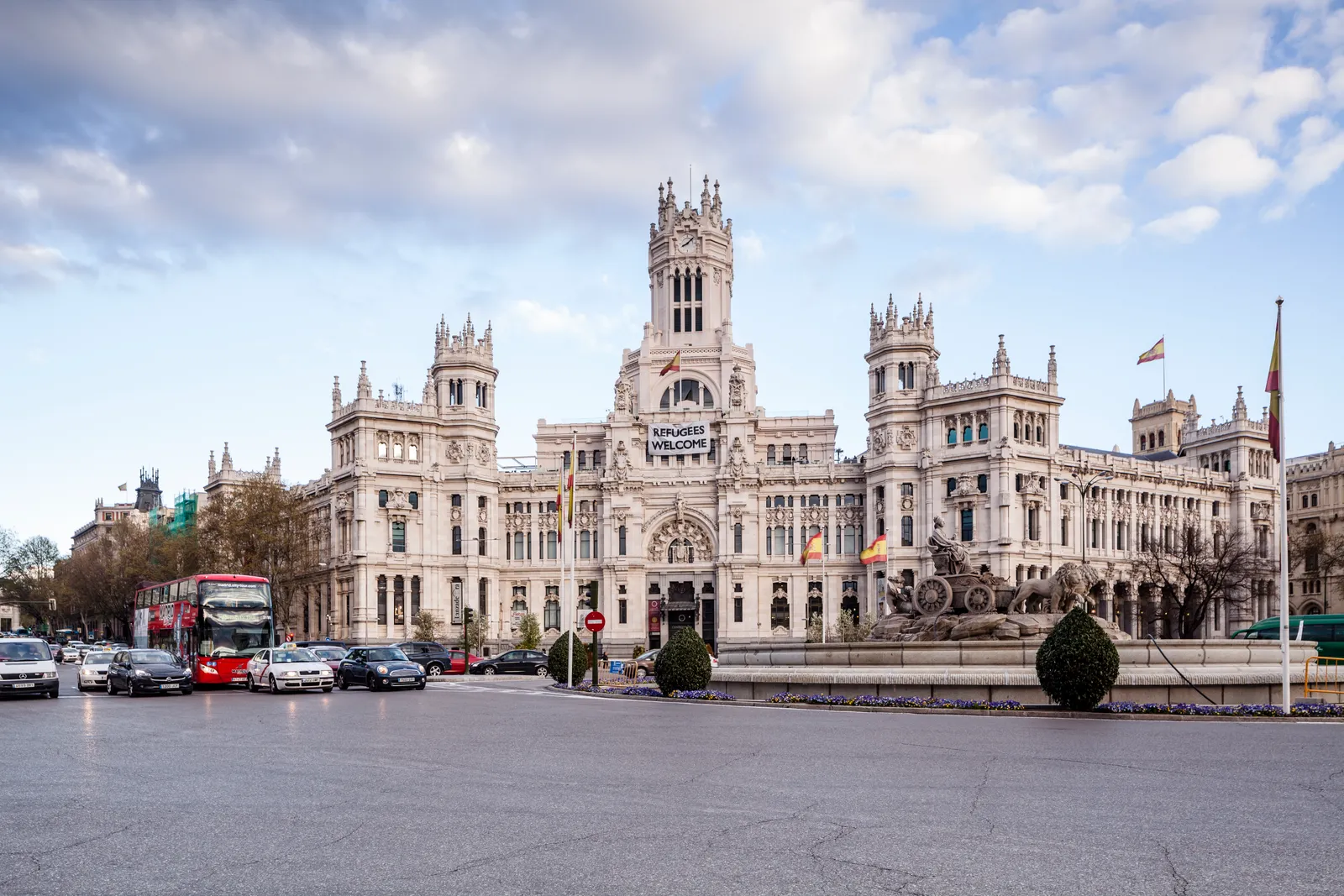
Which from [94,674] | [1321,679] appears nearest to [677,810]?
[1321,679]

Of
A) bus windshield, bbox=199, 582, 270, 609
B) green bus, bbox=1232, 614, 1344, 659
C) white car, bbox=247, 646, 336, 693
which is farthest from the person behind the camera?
green bus, bbox=1232, 614, 1344, 659

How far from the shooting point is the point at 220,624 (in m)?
48.1

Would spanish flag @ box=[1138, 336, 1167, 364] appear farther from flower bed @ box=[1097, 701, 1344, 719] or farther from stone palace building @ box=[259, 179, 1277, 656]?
flower bed @ box=[1097, 701, 1344, 719]

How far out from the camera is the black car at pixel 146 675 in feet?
135

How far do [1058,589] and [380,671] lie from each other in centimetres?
2337

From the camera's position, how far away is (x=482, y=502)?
104500mm

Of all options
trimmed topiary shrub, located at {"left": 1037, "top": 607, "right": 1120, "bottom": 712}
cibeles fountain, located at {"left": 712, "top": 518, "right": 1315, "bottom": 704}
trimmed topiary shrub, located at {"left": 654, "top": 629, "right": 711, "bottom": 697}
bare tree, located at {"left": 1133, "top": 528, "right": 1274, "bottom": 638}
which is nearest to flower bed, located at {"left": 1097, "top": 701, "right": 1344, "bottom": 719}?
trimmed topiary shrub, located at {"left": 1037, "top": 607, "right": 1120, "bottom": 712}

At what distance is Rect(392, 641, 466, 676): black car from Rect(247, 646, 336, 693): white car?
17953 mm

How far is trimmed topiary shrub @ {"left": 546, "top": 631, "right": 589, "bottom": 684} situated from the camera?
1879 inches

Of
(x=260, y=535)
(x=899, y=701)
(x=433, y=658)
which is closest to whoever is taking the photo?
(x=899, y=701)

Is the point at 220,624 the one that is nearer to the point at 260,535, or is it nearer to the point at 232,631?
the point at 232,631

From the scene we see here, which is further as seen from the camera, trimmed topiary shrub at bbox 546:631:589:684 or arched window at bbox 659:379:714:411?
arched window at bbox 659:379:714:411

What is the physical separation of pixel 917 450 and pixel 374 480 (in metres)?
42.0

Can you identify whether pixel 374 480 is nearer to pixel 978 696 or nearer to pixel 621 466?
pixel 621 466
